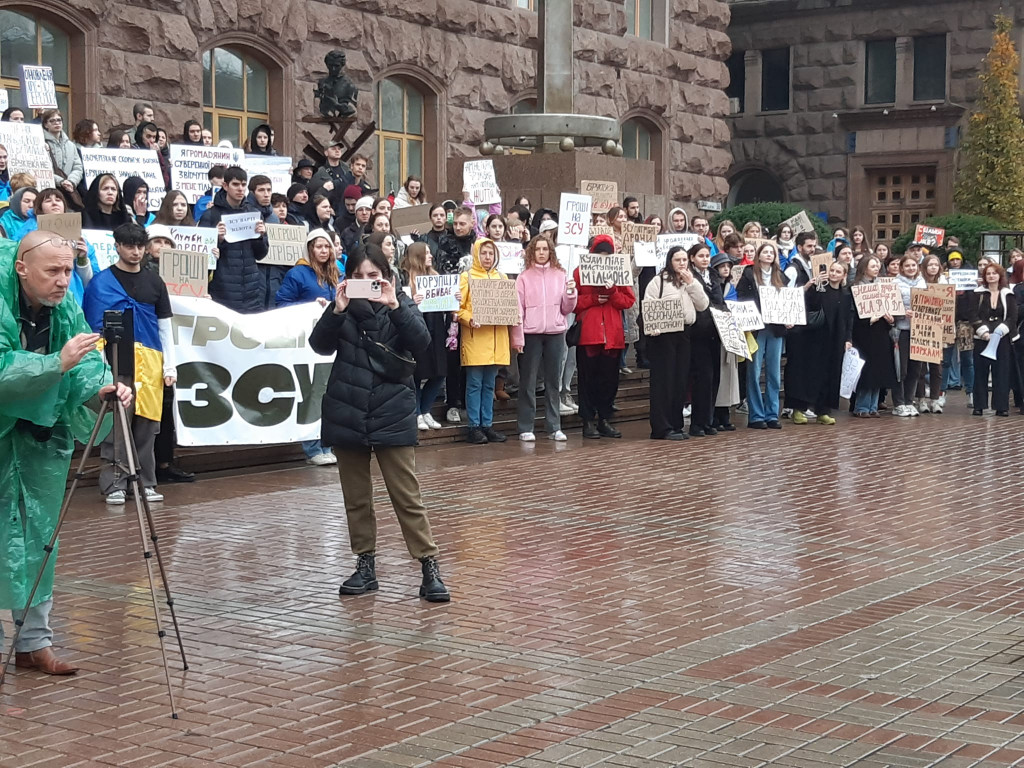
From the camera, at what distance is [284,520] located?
1141 cm

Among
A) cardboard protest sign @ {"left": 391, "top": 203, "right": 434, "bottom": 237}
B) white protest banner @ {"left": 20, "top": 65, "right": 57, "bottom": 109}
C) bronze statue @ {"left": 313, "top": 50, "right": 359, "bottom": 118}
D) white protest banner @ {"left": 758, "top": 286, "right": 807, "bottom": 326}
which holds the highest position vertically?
bronze statue @ {"left": 313, "top": 50, "right": 359, "bottom": 118}

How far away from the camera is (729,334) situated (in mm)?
17203

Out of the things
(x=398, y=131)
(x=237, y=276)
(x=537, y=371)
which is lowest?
(x=537, y=371)

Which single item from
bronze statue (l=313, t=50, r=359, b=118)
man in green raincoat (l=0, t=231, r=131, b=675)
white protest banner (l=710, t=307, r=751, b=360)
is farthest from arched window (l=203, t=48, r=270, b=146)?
man in green raincoat (l=0, t=231, r=131, b=675)

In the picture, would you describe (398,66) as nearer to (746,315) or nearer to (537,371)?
(746,315)

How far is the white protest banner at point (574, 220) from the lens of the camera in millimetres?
17031

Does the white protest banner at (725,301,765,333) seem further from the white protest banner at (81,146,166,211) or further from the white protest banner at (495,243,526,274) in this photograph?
the white protest banner at (81,146,166,211)

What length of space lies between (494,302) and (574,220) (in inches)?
72.9

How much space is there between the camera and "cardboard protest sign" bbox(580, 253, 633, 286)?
53.7ft

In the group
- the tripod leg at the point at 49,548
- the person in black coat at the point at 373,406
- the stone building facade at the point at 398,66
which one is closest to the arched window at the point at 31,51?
the stone building facade at the point at 398,66

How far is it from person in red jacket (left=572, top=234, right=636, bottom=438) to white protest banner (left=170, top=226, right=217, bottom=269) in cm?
409

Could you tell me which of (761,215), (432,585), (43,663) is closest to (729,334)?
(432,585)

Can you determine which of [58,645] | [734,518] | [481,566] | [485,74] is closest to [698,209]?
[485,74]

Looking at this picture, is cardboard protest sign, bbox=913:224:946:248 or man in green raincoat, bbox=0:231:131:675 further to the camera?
cardboard protest sign, bbox=913:224:946:248
